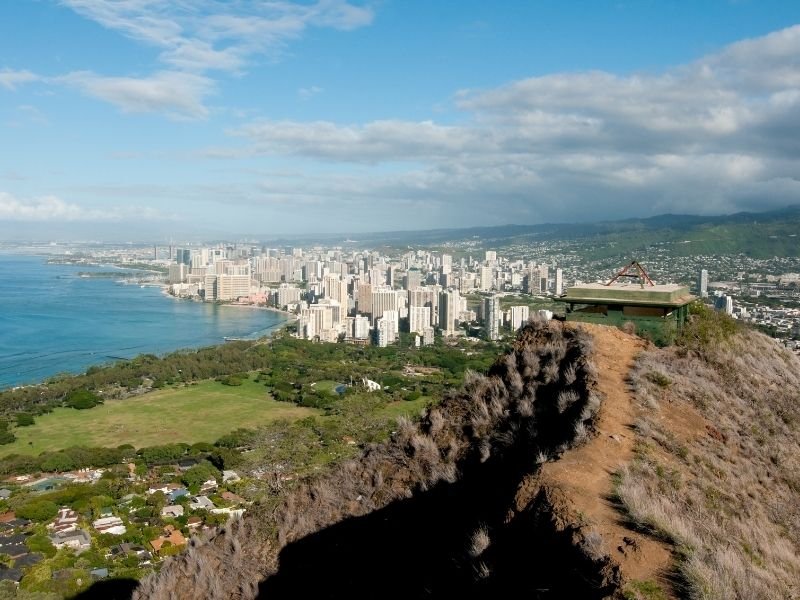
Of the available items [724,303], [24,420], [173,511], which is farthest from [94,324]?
[724,303]

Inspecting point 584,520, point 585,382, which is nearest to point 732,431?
point 585,382

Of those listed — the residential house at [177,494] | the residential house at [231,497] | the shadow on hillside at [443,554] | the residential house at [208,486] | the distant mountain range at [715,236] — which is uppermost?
the distant mountain range at [715,236]

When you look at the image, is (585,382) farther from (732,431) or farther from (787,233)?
(787,233)

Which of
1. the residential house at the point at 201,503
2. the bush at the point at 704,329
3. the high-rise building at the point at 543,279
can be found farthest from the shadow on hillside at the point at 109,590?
the high-rise building at the point at 543,279

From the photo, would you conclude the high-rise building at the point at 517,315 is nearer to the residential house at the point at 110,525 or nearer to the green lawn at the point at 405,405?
the green lawn at the point at 405,405

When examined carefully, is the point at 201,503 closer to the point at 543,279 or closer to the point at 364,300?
the point at 364,300

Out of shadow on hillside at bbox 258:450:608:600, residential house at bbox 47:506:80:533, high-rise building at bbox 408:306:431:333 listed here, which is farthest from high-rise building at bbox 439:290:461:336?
shadow on hillside at bbox 258:450:608:600

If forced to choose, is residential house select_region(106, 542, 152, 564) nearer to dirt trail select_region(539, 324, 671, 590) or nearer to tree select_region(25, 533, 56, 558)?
tree select_region(25, 533, 56, 558)
